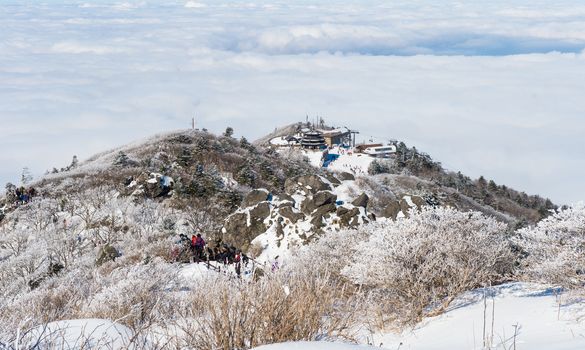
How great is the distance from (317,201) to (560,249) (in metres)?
14.7

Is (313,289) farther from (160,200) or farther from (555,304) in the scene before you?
(160,200)

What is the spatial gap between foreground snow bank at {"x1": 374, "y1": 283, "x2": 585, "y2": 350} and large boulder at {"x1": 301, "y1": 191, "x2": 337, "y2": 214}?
1269cm

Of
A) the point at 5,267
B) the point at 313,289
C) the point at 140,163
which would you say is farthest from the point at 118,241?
the point at 313,289

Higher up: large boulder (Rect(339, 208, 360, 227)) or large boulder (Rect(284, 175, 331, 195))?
large boulder (Rect(284, 175, 331, 195))

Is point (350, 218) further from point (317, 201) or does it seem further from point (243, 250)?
point (243, 250)

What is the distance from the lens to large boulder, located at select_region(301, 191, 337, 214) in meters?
23.1

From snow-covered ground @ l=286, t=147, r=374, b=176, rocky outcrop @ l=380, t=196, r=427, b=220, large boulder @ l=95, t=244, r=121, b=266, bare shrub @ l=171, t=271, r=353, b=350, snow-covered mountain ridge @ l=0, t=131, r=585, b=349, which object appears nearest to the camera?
bare shrub @ l=171, t=271, r=353, b=350

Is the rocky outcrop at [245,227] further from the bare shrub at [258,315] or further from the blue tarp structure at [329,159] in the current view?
the blue tarp structure at [329,159]

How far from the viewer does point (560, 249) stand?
898 centimetres

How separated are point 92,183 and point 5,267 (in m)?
16.2

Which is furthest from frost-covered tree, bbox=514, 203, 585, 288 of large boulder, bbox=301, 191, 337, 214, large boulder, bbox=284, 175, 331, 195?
large boulder, bbox=284, 175, 331, 195

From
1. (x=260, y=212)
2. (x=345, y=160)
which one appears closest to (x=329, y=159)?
(x=345, y=160)

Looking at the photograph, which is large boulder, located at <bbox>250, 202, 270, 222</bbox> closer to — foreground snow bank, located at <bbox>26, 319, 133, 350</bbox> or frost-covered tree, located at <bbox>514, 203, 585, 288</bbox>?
frost-covered tree, located at <bbox>514, 203, 585, 288</bbox>

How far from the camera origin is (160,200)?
3403 centimetres
